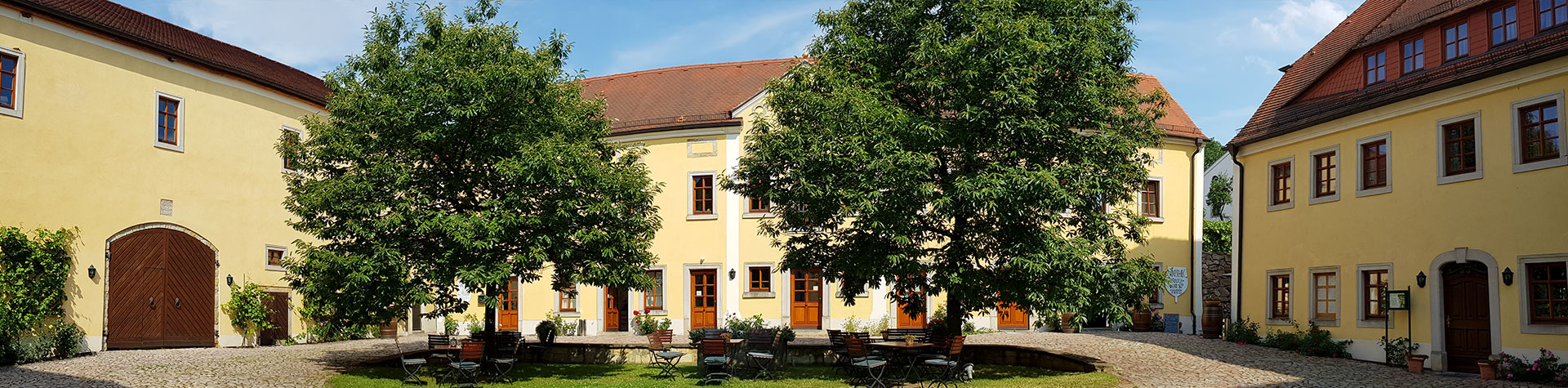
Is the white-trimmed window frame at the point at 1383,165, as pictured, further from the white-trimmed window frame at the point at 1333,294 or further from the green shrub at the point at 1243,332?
the green shrub at the point at 1243,332

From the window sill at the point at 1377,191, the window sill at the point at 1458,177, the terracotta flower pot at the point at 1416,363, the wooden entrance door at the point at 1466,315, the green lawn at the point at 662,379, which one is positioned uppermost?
the window sill at the point at 1458,177

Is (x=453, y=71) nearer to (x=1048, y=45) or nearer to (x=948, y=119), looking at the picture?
(x=948, y=119)

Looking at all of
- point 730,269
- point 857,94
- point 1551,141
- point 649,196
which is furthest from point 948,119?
point 730,269

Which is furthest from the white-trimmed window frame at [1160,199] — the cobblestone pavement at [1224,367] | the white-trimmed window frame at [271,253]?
the white-trimmed window frame at [271,253]

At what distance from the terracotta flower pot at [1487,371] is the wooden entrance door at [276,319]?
2153 centimetres

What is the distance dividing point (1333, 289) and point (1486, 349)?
319 cm

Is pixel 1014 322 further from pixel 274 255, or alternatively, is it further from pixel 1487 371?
pixel 274 255

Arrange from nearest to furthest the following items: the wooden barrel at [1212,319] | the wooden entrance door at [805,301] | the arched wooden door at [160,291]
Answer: the arched wooden door at [160,291], the wooden barrel at [1212,319], the wooden entrance door at [805,301]

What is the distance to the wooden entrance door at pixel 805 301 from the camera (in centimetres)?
2636

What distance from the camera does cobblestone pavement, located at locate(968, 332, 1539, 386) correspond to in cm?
1445

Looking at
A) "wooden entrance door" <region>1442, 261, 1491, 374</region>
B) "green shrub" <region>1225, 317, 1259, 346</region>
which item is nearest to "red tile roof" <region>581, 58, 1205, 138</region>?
"green shrub" <region>1225, 317, 1259, 346</region>

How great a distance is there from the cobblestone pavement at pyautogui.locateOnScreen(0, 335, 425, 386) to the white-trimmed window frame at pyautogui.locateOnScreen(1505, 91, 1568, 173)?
1688 centimetres

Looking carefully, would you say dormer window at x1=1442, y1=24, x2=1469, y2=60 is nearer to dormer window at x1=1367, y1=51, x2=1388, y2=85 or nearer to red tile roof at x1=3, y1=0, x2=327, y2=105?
dormer window at x1=1367, y1=51, x2=1388, y2=85

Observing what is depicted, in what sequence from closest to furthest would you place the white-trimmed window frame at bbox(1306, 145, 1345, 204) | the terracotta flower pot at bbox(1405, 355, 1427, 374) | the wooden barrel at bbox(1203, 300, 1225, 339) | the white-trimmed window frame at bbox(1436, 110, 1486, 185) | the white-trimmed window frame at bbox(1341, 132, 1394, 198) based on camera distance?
the white-trimmed window frame at bbox(1436, 110, 1486, 185) → the terracotta flower pot at bbox(1405, 355, 1427, 374) → the white-trimmed window frame at bbox(1341, 132, 1394, 198) → the white-trimmed window frame at bbox(1306, 145, 1345, 204) → the wooden barrel at bbox(1203, 300, 1225, 339)
